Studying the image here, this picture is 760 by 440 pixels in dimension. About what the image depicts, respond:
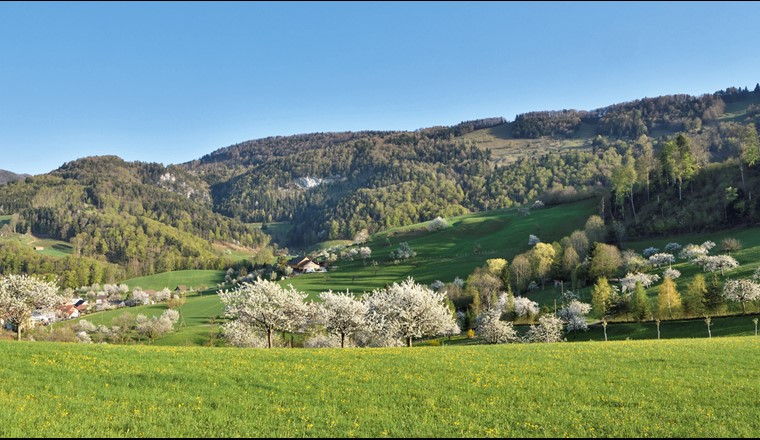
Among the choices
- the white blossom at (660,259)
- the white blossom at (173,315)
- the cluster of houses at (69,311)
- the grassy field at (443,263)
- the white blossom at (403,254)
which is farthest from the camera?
the white blossom at (403,254)

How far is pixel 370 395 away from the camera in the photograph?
2106 cm

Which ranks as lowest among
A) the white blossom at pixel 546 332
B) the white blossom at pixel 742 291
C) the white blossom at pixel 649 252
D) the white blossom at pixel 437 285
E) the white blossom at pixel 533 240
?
the white blossom at pixel 546 332

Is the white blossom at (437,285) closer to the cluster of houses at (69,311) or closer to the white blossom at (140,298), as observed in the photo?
the cluster of houses at (69,311)

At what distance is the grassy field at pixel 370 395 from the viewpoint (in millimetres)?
16766

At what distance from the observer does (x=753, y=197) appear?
130875 mm

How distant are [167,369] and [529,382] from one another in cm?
1850

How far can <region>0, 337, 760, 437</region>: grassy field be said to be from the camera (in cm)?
1677

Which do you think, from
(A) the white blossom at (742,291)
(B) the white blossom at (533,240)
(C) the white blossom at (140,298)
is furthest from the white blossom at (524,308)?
(C) the white blossom at (140,298)

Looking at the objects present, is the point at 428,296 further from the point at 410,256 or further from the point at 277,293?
the point at 410,256

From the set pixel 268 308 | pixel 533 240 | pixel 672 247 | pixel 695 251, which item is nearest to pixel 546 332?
pixel 268 308

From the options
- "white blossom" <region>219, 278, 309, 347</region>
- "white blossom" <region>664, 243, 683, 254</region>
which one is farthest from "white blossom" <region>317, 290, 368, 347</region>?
"white blossom" <region>664, 243, 683, 254</region>

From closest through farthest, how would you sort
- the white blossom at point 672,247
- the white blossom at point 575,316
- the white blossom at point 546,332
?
1. the white blossom at point 546,332
2. the white blossom at point 575,316
3. the white blossom at point 672,247

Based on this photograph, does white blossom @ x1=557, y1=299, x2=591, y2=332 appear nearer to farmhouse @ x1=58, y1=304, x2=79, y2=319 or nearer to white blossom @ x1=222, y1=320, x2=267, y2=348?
white blossom @ x1=222, y1=320, x2=267, y2=348

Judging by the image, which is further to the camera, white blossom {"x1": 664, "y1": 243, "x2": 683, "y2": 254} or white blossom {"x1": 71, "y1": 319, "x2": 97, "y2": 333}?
white blossom {"x1": 71, "y1": 319, "x2": 97, "y2": 333}
